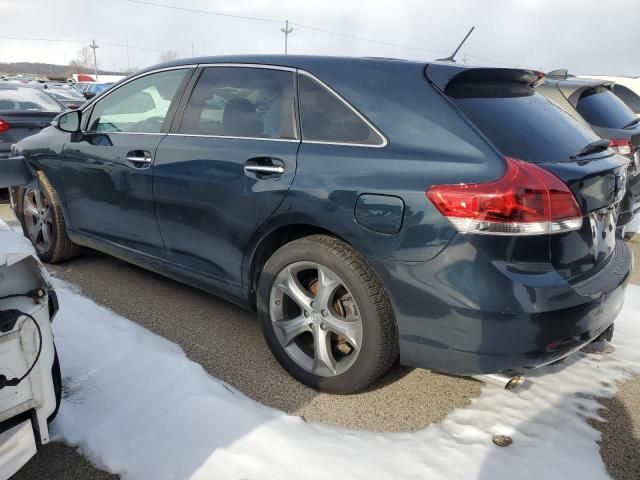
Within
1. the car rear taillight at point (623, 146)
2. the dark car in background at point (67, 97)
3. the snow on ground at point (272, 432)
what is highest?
the car rear taillight at point (623, 146)

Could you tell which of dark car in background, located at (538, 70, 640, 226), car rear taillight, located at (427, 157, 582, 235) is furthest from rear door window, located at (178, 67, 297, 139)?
dark car in background, located at (538, 70, 640, 226)

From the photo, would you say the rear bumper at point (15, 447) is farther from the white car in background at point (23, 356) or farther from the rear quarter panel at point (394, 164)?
the rear quarter panel at point (394, 164)

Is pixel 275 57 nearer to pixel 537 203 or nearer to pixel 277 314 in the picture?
pixel 277 314

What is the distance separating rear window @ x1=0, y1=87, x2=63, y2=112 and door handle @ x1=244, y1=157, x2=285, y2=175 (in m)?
5.88

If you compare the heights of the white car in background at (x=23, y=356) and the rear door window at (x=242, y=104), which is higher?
the rear door window at (x=242, y=104)

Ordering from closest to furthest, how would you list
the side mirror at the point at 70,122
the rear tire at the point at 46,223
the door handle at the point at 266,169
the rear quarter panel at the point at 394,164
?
1. the rear quarter panel at the point at 394,164
2. the door handle at the point at 266,169
3. the side mirror at the point at 70,122
4. the rear tire at the point at 46,223

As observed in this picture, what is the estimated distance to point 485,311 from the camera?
6.96 ft

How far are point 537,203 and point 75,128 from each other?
3.37 meters

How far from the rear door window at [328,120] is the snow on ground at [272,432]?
Answer: 4.39 feet

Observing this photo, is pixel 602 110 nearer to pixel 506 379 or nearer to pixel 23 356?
pixel 506 379

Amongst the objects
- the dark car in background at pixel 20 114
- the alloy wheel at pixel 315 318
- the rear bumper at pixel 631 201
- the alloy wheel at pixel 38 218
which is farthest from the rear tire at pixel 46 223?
the rear bumper at pixel 631 201

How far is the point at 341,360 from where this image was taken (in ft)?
8.82

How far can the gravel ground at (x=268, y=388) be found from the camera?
2.28m

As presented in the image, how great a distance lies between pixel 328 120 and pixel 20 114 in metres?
6.09
